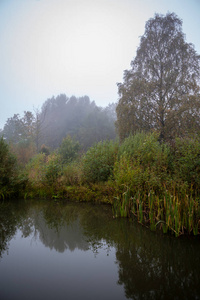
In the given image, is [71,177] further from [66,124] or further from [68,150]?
[66,124]

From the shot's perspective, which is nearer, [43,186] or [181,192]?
[181,192]

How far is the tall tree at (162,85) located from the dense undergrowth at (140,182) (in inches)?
259

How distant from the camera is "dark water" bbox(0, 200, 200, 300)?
1912mm

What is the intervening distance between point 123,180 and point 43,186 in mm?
4014

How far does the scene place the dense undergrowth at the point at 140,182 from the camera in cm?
344

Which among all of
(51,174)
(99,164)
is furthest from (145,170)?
(51,174)

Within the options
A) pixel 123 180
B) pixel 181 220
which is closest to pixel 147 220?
pixel 181 220

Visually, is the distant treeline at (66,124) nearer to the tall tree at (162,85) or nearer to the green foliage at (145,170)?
the tall tree at (162,85)

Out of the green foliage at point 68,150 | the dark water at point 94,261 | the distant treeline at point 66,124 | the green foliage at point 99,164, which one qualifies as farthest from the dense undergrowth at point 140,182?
the distant treeline at point 66,124

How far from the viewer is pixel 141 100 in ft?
46.4

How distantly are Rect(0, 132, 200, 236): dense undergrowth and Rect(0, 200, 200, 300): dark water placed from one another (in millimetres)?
445

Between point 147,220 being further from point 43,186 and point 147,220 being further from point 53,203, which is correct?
point 43,186

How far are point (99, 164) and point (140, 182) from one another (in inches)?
106

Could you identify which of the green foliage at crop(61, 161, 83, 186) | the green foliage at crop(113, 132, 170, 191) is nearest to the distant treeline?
the green foliage at crop(61, 161, 83, 186)
